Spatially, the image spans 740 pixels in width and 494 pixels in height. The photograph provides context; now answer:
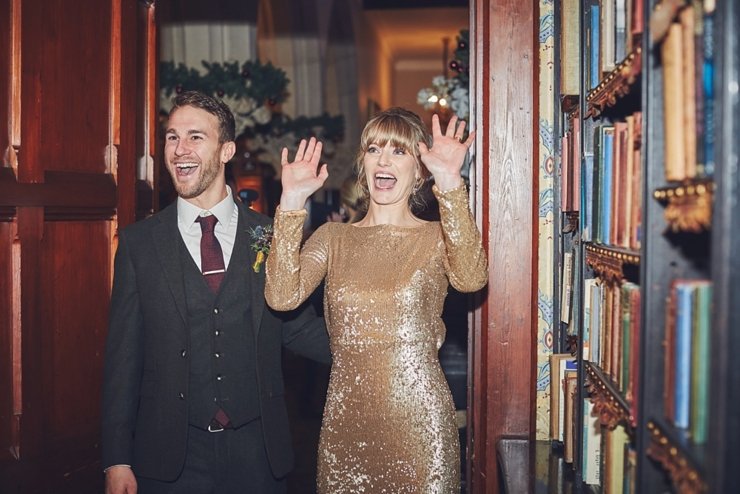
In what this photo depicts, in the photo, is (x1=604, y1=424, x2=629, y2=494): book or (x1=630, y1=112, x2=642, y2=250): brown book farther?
(x1=604, y1=424, x2=629, y2=494): book

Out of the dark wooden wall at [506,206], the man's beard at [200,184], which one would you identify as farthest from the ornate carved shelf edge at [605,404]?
the man's beard at [200,184]

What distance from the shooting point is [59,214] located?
2.31m

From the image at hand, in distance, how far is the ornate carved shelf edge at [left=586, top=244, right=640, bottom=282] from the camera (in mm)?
1567

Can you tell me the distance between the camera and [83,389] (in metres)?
2.42

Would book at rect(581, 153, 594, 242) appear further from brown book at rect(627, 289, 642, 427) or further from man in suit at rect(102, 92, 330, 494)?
man in suit at rect(102, 92, 330, 494)

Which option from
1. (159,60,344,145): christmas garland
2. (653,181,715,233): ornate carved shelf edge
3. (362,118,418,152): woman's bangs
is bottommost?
(653,181,715,233): ornate carved shelf edge

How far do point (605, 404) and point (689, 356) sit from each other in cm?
52

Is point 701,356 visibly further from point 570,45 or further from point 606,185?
point 570,45

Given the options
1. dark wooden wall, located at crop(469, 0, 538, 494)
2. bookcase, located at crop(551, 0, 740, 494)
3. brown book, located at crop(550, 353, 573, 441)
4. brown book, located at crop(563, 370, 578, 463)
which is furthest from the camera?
dark wooden wall, located at crop(469, 0, 538, 494)

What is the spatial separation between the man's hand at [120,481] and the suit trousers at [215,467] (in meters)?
0.05

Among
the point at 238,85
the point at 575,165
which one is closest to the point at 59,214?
the point at 575,165

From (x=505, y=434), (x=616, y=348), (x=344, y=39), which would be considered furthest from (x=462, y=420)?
(x=344, y=39)

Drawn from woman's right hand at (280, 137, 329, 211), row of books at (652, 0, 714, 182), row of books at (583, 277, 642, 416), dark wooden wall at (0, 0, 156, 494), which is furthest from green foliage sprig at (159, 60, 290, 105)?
row of books at (652, 0, 714, 182)

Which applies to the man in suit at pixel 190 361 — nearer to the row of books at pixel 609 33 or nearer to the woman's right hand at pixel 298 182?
the woman's right hand at pixel 298 182
